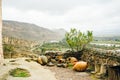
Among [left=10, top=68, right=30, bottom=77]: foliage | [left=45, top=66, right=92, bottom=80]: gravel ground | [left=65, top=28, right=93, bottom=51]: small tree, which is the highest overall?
[left=65, top=28, right=93, bottom=51]: small tree

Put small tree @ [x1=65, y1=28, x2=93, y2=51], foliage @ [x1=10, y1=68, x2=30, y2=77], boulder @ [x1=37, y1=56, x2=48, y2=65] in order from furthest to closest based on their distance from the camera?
small tree @ [x1=65, y1=28, x2=93, y2=51]
boulder @ [x1=37, y1=56, x2=48, y2=65]
foliage @ [x1=10, y1=68, x2=30, y2=77]

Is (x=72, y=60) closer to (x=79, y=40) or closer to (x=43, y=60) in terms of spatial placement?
(x=43, y=60)

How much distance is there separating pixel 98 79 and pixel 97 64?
1718 mm

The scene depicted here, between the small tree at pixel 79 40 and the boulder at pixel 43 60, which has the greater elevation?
the small tree at pixel 79 40

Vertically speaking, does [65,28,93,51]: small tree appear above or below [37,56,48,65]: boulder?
above

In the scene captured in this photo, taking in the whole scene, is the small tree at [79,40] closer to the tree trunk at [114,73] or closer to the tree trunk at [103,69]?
the tree trunk at [103,69]

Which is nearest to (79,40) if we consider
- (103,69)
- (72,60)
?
(72,60)

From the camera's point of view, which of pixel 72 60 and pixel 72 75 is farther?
pixel 72 60

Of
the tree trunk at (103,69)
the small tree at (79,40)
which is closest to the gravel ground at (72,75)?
the tree trunk at (103,69)

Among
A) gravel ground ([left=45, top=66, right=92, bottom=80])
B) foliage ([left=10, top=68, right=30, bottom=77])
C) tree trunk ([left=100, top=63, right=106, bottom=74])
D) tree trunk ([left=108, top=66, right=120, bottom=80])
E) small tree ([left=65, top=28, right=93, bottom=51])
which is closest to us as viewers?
tree trunk ([left=108, top=66, right=120, bottom=80])

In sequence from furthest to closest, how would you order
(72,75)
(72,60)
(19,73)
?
(72,60) < (72,75) < (19,73)

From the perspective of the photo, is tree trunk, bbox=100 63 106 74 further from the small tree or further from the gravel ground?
the small tree

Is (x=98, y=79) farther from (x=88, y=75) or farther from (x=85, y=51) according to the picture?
(x=85, y=51)

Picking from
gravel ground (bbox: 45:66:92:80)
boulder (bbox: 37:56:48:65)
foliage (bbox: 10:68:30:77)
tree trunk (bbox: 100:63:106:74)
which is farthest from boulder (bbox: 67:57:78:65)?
foliage (bbox: 10:68:30:77)
